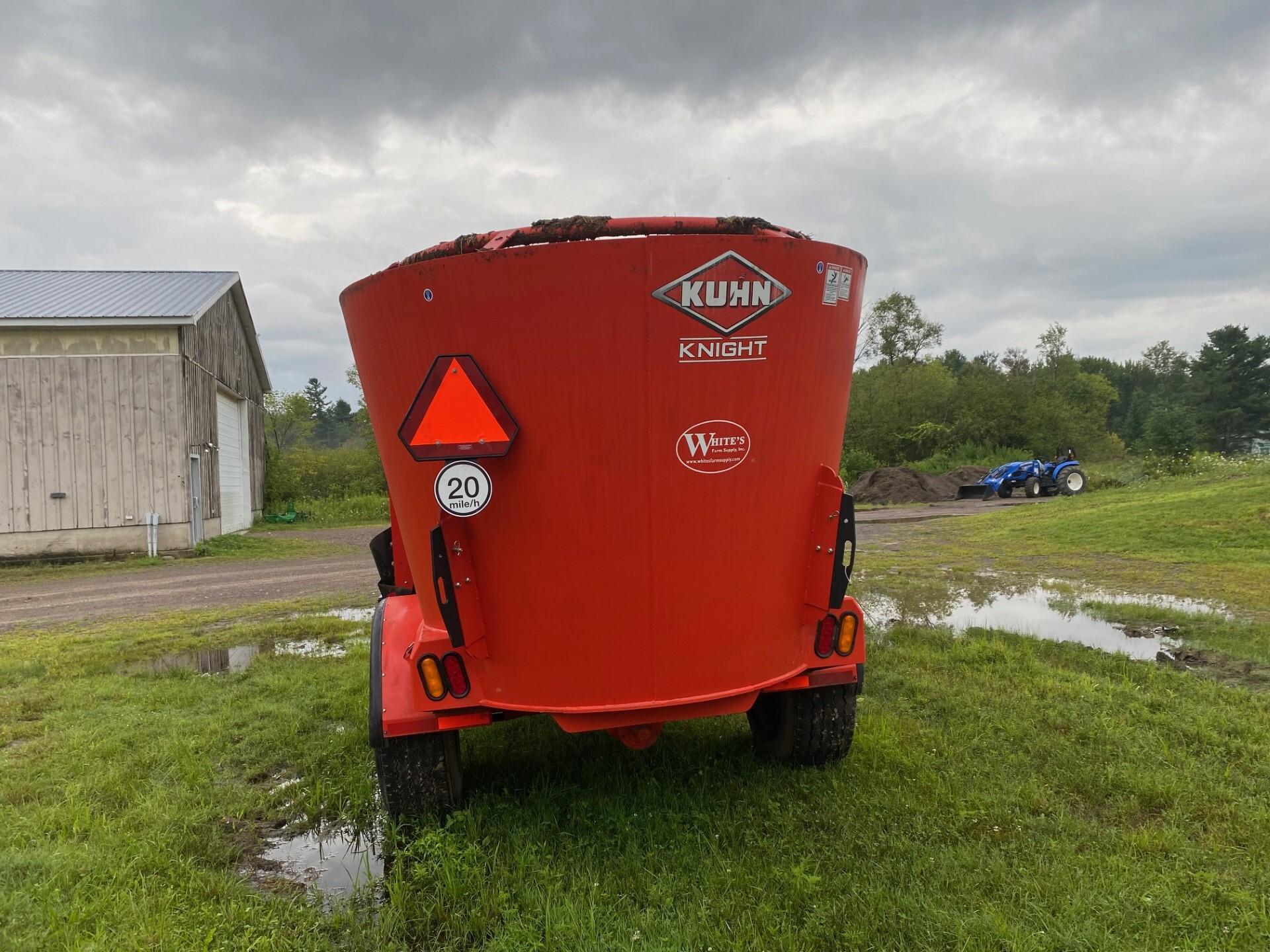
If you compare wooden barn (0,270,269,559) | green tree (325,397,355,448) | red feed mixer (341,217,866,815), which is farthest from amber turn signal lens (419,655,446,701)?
green tree (325,397,355,448)

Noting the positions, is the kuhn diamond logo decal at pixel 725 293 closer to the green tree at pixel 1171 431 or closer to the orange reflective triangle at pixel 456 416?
the orange reflective triangle at pixel 456 416

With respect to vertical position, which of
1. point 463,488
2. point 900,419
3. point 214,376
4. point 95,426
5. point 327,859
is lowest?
point 327,859

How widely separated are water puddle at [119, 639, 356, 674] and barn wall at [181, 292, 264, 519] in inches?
387

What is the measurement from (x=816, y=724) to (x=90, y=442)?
15288mm

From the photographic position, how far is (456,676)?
2898 mm

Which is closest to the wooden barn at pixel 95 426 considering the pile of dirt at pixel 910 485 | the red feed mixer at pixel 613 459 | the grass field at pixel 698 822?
the grass field at pixel 698 822

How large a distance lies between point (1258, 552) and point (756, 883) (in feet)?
33.7

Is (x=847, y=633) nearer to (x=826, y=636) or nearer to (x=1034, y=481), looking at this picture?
(x=826, y=636)

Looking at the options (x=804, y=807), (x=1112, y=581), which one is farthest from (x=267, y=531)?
(x=804, y=807)

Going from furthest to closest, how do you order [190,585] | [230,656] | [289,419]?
1. [289,419]
2. [190,585]
3. [230,656]

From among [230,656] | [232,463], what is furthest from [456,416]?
[232,463]

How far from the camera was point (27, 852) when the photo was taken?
302cm

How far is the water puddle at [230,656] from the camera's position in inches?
245

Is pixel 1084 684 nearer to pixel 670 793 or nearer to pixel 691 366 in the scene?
pixel 670 793
